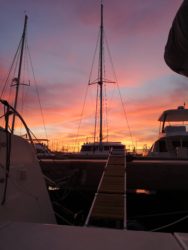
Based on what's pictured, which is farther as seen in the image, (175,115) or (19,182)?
(175,115)

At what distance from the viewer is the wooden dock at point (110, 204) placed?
470 centimetres

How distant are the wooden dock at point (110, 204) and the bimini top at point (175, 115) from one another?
1275 cm

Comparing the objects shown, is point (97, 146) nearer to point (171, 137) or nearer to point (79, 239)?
point (171, 137)

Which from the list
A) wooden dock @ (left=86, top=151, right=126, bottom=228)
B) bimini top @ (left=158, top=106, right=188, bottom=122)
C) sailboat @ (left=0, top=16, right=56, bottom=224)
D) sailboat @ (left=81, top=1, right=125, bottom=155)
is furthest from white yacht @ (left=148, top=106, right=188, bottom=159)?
sailboat @ (left=0, top=16, right=56, bottom=224)

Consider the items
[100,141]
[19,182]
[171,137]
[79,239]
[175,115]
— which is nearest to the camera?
[79,239]

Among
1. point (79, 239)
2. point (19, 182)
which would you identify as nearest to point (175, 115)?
point (19, 182)

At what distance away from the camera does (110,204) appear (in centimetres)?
512

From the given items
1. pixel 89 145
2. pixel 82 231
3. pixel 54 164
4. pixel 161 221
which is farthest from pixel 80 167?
pixel 89 145

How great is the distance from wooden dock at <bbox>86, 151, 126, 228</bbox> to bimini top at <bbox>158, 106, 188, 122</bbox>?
1275cm

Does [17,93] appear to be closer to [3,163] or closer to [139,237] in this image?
[3,163]

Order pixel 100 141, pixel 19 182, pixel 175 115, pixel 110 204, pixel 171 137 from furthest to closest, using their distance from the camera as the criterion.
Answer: pixel 100 141, pixel 175 115, pixel 171 137, pixel 110 204, pixel 19 182

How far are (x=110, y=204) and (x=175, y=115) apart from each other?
15163 mm

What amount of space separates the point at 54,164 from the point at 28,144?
3.65m

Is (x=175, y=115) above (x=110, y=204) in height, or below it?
above
